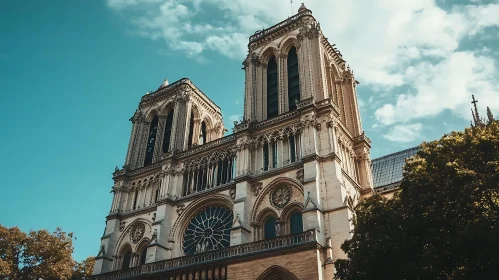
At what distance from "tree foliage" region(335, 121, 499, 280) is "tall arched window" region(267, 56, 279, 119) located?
1642 centimetres

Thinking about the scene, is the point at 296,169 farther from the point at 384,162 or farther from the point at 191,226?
the point at 384,162

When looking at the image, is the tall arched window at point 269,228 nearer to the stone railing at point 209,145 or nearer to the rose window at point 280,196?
the rose window at point 280,196

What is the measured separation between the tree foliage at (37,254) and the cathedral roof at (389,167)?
29.7 m

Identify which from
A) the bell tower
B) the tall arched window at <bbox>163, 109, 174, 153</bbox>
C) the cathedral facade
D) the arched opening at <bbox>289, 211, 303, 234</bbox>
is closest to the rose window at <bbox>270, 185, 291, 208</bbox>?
the cathedral facade

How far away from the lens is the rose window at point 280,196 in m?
28.4

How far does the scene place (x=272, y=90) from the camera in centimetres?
3609

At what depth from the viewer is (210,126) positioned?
44.3m

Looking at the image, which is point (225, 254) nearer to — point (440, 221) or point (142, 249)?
point (142, 249)

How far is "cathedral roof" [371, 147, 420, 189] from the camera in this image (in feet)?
143

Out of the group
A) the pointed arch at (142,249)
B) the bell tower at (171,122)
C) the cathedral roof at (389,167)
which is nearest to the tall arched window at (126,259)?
the pointed arch at (142,249)

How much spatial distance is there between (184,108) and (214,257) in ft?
57.2

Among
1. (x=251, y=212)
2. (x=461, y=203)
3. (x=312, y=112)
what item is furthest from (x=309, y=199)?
(x=461, y=203)

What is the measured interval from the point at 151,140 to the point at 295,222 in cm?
2036

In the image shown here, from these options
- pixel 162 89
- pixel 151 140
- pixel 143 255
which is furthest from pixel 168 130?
pixel 143 255
